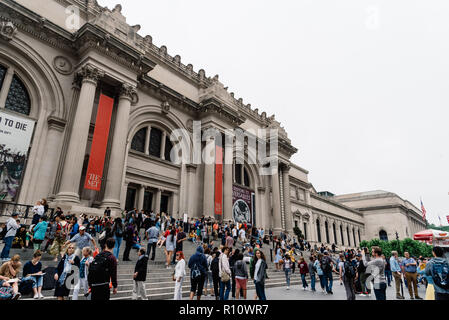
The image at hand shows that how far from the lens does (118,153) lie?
16.5 metres

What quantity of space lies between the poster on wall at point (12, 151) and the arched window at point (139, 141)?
675 centimetres

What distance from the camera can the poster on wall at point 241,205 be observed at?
85.3 feet

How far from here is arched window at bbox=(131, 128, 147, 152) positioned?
19.9m

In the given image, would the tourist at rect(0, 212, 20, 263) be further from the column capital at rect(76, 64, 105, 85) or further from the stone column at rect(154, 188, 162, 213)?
the stone column at rect(154, 188, 162, 213)

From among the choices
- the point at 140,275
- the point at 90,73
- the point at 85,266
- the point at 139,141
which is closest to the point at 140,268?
the point at 140,275

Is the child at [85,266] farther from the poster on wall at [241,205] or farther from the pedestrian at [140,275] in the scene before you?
the poster on wall at [241,205]

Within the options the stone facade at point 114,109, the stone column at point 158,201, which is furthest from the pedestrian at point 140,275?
the stone column at point 158,201

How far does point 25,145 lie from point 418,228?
8575cm

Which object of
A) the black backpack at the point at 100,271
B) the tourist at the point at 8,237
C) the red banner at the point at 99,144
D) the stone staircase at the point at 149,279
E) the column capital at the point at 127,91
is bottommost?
the stone staircase at the point at 149,279

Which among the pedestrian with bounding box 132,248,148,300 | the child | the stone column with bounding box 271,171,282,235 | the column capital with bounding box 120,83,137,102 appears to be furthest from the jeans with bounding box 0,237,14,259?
the stone column with bounding box 271,171,282,235

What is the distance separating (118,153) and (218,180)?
8.97m

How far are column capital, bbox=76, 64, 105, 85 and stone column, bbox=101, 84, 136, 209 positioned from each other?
178 centimetres
